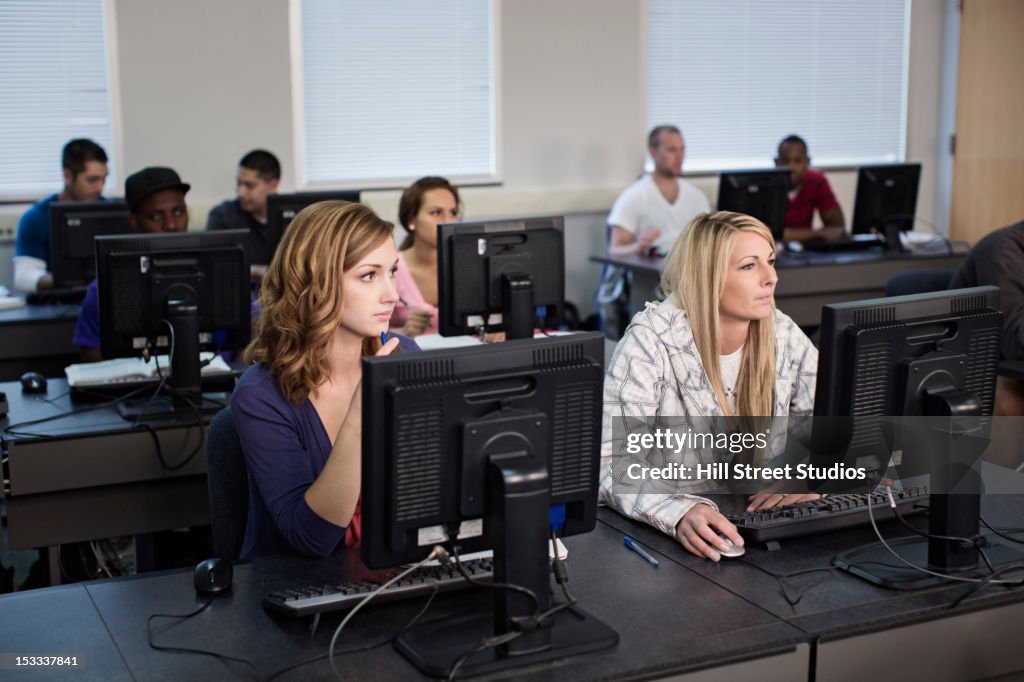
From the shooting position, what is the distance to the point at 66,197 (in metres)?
5.28

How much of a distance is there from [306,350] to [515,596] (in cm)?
69

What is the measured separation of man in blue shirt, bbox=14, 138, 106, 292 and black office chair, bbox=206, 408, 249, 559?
326 cm

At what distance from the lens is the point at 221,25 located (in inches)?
230

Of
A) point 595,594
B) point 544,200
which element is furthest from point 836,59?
point 595,594

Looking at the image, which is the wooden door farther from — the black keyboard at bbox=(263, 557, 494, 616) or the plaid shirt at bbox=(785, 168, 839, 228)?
the black keyboard at bbox=(263, 557, 494, 616)

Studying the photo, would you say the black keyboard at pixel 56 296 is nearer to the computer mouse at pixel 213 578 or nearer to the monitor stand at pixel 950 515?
the computer mouse at pixel 213 578

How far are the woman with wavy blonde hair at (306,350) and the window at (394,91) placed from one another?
4254 mm

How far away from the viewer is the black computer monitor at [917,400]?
187 cm

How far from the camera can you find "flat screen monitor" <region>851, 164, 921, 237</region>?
19.0 feet

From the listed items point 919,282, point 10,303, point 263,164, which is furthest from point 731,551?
point 263,164

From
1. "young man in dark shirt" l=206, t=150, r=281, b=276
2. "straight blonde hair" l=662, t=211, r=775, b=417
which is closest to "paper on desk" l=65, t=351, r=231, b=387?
"straight blonde hair" l=662, t=211, r=775, b=417

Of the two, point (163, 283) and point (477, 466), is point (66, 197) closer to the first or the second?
point (163, 283)

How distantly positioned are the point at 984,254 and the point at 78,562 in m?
2.78

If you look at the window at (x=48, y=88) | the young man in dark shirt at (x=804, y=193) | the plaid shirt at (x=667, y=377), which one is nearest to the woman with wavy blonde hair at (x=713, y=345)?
the plaid shirt at (x=667, y=377)
